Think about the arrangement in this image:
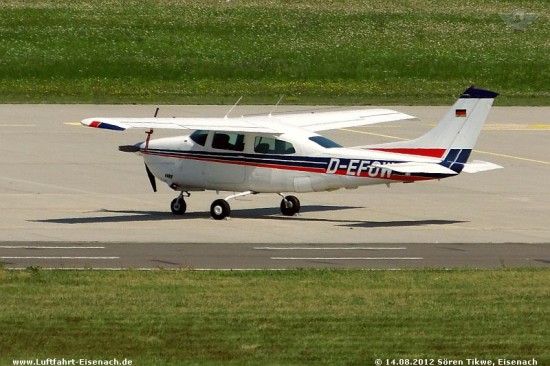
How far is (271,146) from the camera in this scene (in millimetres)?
27547

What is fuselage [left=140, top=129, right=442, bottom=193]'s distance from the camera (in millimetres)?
26516

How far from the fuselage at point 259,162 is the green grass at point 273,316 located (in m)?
5.92

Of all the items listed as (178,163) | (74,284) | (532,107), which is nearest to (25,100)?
(532,107)

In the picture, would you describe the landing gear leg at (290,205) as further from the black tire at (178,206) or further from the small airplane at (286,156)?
the black tire at (178,206)

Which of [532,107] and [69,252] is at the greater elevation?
[532,107]

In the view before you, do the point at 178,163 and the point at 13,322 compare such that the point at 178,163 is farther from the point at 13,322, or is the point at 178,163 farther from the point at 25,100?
the point at 25,100

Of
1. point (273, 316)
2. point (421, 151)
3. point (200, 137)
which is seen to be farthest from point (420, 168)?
point (273, 316)

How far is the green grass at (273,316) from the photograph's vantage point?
14.9 meters

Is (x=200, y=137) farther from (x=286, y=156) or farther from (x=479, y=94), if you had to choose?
(x=479, y=94)

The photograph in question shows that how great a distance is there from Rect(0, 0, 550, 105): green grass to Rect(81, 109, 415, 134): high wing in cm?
1868

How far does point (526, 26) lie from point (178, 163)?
143 ft

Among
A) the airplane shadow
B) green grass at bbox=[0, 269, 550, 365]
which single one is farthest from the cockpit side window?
green grass at bbox=[0, 269, 550, 365]

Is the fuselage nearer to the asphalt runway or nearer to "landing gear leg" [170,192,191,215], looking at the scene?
"landing gear leg" [170,192,191,215]

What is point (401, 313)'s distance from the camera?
17.0 m
